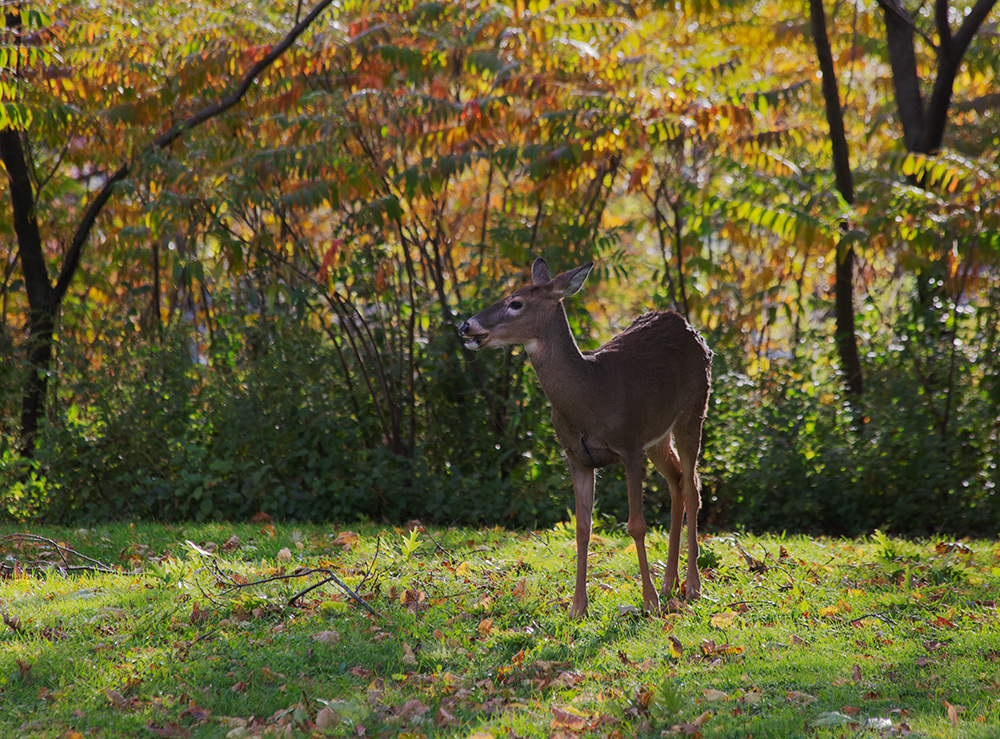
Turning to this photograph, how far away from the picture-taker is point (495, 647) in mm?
5418

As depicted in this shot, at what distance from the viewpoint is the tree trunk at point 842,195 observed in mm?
10133

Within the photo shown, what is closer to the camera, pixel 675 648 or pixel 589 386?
pixel 675 648

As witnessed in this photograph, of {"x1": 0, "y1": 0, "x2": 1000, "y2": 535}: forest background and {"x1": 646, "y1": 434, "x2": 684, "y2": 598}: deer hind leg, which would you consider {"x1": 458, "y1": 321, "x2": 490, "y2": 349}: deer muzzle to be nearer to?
{"x1": 646, "y1": 434, "x2": 684, "y2": 598}: deer hind leg

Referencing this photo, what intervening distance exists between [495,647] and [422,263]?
5.37m

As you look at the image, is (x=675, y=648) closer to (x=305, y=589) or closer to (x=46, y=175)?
(x=305, y=589)

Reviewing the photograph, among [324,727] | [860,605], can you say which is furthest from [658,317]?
[324,727]

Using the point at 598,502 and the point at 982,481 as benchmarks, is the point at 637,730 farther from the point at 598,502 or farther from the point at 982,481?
the point at 982,481

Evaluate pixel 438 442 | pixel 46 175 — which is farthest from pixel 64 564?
pixel 46 175

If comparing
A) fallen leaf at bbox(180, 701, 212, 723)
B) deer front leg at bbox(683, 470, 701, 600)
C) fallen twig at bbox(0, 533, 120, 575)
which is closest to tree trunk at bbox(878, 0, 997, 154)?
deer front leg at bbox(683, 470, 701, 600)

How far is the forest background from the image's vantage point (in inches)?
357

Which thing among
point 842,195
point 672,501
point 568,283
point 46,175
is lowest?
point 672,501

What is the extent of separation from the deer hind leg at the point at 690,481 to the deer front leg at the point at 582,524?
834 millimetres

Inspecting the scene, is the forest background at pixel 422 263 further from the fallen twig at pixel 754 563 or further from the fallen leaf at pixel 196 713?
the fallen leaf at pixel 196 713

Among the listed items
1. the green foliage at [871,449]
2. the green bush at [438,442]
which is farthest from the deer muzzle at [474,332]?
the green foliage at [871,449]
